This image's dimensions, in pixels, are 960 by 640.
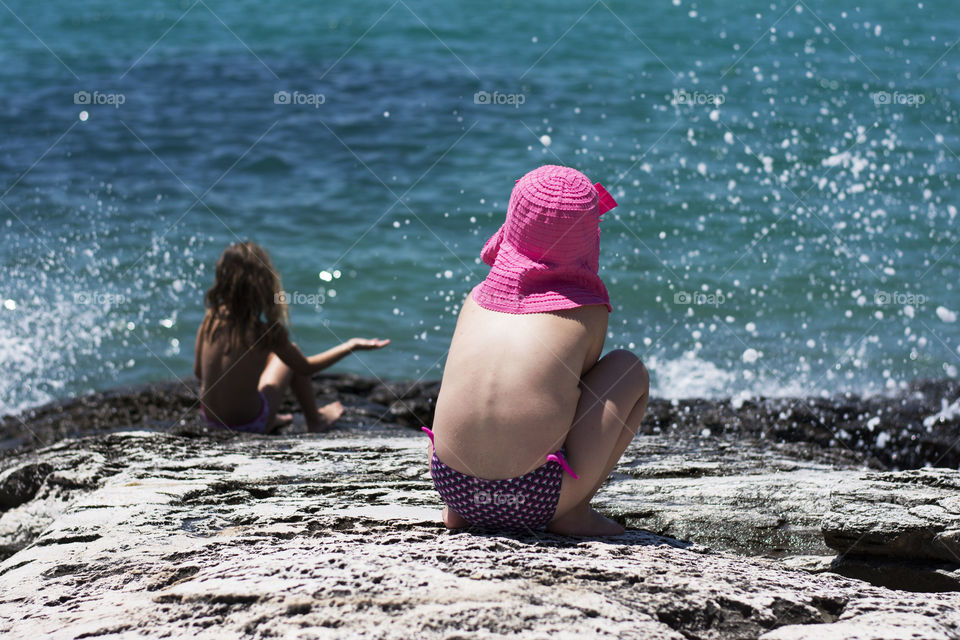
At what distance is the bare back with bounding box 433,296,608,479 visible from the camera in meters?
2.64

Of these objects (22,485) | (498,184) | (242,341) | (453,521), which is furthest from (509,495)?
(498,184)

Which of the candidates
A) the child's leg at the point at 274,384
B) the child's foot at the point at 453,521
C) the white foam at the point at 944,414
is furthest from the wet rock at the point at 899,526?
the child's leg at the point at 274,384

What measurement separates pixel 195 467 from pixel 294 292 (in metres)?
4.65

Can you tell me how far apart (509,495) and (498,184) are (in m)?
6.88

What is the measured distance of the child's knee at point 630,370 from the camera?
9.05 feet

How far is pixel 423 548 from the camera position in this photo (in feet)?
8.32

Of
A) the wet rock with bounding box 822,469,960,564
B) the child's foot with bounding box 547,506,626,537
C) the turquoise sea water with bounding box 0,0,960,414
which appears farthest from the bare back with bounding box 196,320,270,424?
the wet rock with bounding box 822,469,960,564

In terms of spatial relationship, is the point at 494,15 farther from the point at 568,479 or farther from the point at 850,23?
the point at 568,479

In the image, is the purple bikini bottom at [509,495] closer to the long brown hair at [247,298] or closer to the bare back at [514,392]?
the bare back at [514,392]

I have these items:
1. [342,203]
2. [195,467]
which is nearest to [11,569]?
[195,467]

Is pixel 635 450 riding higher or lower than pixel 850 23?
lower

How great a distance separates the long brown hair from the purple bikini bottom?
2.71m

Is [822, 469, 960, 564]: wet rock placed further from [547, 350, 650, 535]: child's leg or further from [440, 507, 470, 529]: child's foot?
[440, 507, 470, 529]: child's foot

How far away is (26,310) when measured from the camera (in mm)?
7766
